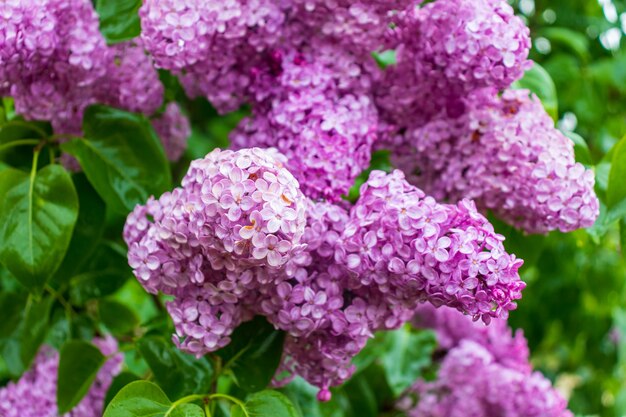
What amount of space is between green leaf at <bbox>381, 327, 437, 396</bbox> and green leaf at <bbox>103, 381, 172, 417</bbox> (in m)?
0.71

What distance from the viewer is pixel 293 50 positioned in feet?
3.59

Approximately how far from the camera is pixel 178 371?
3.44 feet

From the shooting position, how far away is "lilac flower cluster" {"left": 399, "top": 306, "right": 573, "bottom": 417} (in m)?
1.47

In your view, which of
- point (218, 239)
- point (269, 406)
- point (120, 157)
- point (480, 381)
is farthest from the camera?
point (480, 381)

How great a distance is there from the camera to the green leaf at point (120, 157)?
112cm

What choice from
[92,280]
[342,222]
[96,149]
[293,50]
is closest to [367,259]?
[342,222]

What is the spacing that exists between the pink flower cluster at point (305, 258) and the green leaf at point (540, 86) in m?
0.39

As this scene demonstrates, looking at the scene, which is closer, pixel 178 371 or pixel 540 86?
pixel 178 371

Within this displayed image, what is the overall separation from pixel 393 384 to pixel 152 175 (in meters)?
0.65

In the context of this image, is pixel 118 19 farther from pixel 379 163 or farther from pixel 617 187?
pixel 617 187

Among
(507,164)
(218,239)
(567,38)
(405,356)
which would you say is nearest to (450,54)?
(507,164)

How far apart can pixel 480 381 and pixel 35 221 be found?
2.84ft

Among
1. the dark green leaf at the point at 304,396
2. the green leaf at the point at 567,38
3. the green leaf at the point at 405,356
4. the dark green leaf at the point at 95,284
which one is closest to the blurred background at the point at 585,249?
the green leaf at the point at 567,38

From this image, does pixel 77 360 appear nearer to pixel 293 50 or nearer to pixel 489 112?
pixel 293 50
